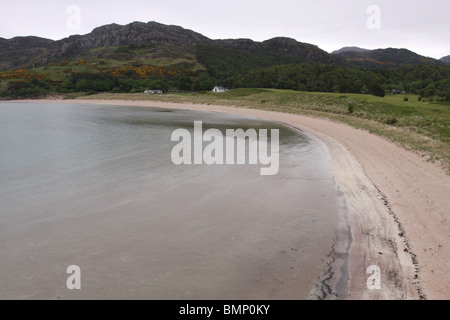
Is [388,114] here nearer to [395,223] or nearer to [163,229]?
[395,223]

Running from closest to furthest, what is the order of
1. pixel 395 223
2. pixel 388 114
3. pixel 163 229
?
pixel 163 229
pixel 395 223
pixel 388 114

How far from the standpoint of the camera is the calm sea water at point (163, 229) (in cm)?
564

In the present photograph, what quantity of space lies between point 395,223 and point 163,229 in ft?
19.6

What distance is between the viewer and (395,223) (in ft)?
26.8

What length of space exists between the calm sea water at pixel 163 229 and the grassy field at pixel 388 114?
737 centimetres


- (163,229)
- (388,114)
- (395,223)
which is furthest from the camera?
(388,114)

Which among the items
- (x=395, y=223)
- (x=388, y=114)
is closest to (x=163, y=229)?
(x=395, y=223)

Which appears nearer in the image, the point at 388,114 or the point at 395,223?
the point at 395,223

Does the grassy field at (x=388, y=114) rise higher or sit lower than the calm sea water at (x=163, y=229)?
higher

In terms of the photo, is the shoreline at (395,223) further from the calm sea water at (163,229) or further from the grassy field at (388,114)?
the grassy field at (388,114)

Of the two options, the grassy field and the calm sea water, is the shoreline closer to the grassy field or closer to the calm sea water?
the calm sea water

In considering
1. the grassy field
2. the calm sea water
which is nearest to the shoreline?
the calm sea water

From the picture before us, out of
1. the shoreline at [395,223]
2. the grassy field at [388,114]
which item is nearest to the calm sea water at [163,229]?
the shoreline at [395,223]
